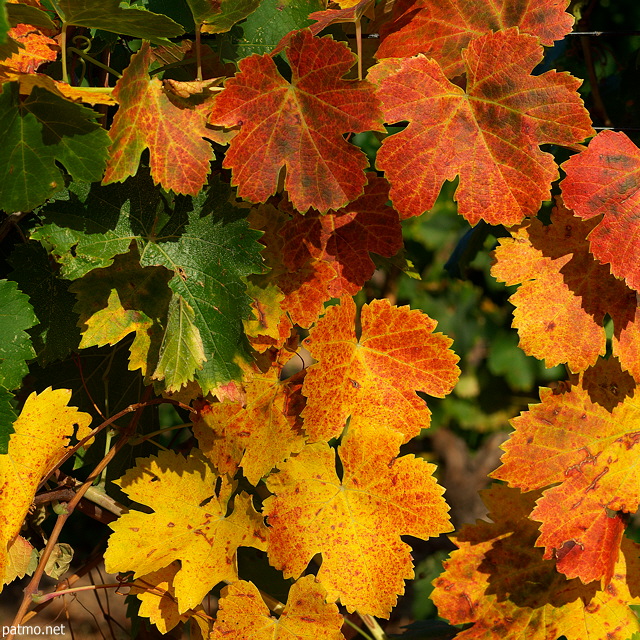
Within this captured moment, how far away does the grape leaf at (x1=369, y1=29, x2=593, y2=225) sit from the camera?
873mm

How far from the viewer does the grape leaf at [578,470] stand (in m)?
0.98

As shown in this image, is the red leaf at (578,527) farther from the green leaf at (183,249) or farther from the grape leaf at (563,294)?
the green leaf at (183,249)

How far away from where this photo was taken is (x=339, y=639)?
98 cm

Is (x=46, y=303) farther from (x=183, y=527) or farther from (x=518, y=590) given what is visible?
(x=518, y=590)

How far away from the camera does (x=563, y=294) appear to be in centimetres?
96

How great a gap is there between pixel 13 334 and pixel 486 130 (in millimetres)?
601

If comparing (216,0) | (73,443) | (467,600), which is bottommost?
(467,600)

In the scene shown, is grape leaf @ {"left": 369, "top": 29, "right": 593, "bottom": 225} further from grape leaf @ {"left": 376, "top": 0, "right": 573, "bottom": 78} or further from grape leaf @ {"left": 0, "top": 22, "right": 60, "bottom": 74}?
grape leaf @ {"left": 0, "top": 22, "right": 60, "bottom": 74}

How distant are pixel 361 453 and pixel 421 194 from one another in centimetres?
35

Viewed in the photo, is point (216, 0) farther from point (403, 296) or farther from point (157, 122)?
point (403, 296)

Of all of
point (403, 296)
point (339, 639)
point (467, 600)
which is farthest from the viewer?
point (403, 296)

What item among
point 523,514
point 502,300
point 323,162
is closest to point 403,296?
point 502,300

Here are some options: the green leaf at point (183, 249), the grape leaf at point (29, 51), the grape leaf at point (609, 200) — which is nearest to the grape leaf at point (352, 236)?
the green leaf at point (183, 249)

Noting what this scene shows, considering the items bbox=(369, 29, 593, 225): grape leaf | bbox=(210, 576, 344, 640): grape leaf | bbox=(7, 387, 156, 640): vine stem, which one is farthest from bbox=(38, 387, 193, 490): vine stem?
bbox=(369, 29, 593, 225): grape leaf
